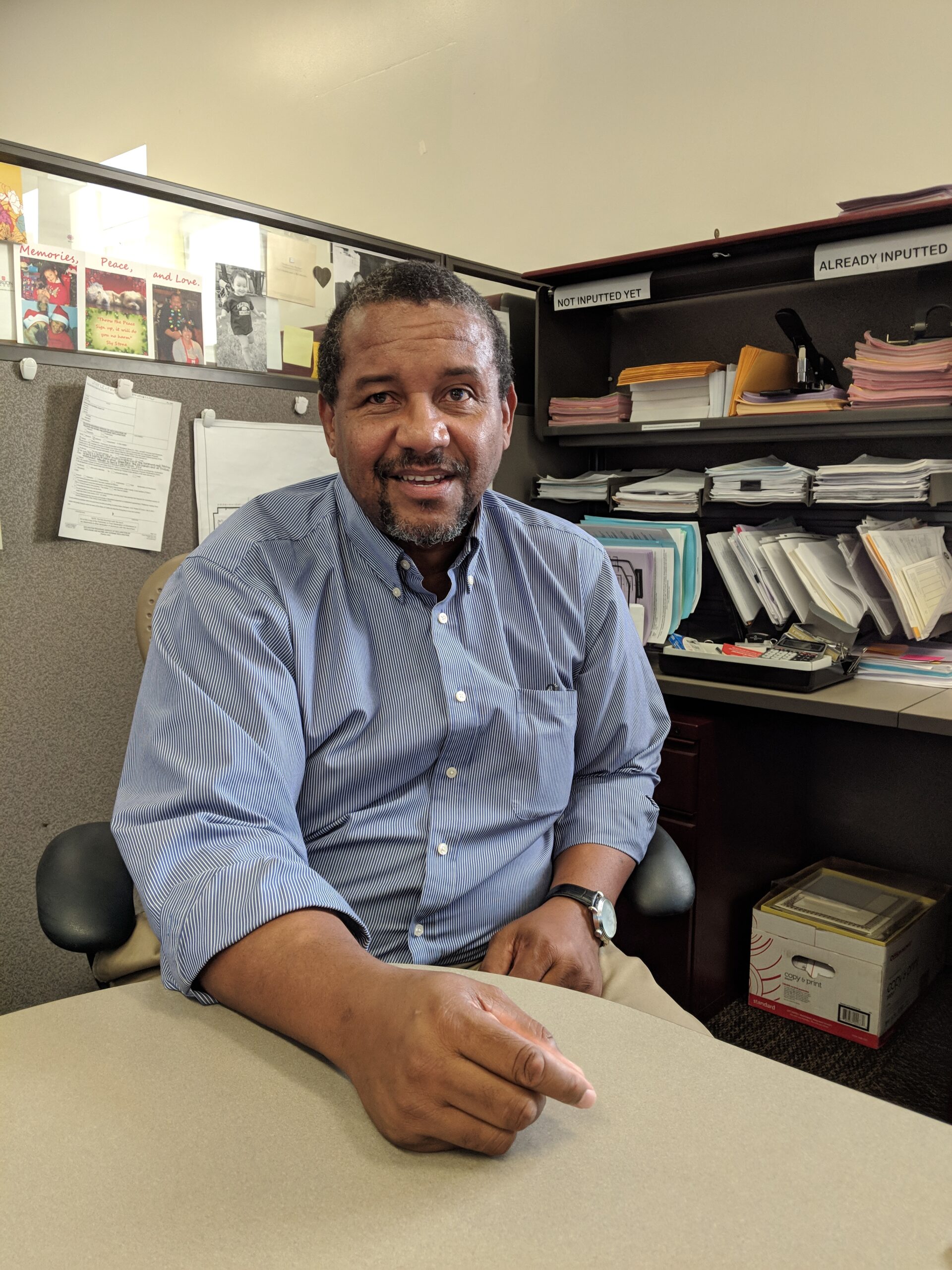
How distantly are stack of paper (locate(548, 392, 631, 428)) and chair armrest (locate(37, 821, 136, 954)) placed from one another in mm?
1535

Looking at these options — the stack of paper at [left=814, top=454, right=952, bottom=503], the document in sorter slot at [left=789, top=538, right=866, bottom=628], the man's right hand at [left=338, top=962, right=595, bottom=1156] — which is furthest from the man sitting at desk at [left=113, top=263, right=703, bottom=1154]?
the stack of paper at [left=814, top=454, right=952, bottom=503]

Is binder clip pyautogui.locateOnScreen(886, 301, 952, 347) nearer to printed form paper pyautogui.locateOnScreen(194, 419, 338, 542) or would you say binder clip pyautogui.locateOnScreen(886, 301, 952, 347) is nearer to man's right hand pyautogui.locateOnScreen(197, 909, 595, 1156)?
printed form paper pyautogui.locateOnScreen(194, 419, 338, 542)

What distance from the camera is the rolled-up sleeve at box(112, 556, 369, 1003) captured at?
2.51 feet

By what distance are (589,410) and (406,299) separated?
1.17 meters

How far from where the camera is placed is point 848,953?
71.9 inches

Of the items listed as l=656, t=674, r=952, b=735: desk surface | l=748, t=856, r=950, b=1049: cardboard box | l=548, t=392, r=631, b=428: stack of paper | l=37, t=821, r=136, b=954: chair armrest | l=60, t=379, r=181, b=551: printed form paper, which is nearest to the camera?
l=37, t=821, r=136, b=954: chair armrest

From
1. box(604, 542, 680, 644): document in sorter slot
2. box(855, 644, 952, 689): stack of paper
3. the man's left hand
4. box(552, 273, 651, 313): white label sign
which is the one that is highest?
box(552, 273, 651, 313): white label sign

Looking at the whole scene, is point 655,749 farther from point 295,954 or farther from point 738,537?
point 738,537

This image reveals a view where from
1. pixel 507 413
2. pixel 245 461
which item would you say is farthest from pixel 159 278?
pixel 507 413

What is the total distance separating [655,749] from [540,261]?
1.92 m

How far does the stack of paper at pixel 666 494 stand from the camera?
6.70 feet

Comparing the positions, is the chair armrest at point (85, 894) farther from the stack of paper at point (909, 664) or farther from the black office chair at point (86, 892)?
the stack of paper at point (909, 664)

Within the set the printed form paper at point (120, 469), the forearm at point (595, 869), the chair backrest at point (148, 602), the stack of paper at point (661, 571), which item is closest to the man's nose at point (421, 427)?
the chair backrest at point (148, 602)

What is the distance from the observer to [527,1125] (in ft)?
1.82
